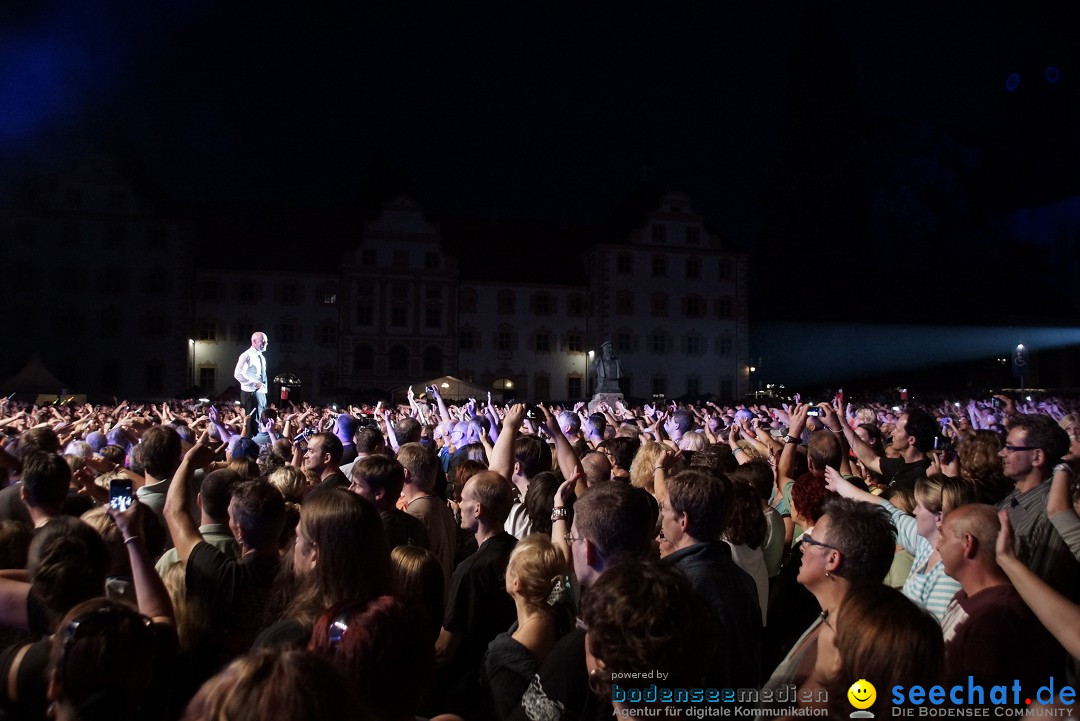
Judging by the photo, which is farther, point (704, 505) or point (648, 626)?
point (704, 505)

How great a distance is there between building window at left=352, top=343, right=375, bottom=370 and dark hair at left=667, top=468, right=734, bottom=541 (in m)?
50.2

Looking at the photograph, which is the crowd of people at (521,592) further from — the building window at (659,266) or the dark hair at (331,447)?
the building window at (659,266)

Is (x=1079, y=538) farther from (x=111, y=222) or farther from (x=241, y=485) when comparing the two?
(x=111, y=222)

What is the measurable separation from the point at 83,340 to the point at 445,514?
51.4m

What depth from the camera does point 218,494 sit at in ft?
14.8

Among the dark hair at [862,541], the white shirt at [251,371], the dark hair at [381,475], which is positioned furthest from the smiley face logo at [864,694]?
the white shirt at [251,371]

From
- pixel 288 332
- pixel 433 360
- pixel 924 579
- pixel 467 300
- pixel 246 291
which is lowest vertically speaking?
pixel 924 579

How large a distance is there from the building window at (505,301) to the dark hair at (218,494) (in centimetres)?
5078

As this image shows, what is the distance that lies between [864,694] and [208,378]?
5325 cm

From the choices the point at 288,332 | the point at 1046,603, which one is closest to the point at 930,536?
the point at 1046,603

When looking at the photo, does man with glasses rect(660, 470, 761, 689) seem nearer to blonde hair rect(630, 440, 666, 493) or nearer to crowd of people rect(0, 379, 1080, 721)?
crowd of people rect(0, 379, 1080, 721)

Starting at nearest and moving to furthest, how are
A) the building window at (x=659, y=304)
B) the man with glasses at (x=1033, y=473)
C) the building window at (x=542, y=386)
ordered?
the man with glasses at (x=1033, y=473), the building window at (x=542, y=386), the building window at (x=659, y=304)

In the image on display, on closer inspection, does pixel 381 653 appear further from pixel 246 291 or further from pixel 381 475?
pixel 246 291

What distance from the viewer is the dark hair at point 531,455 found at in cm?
614
